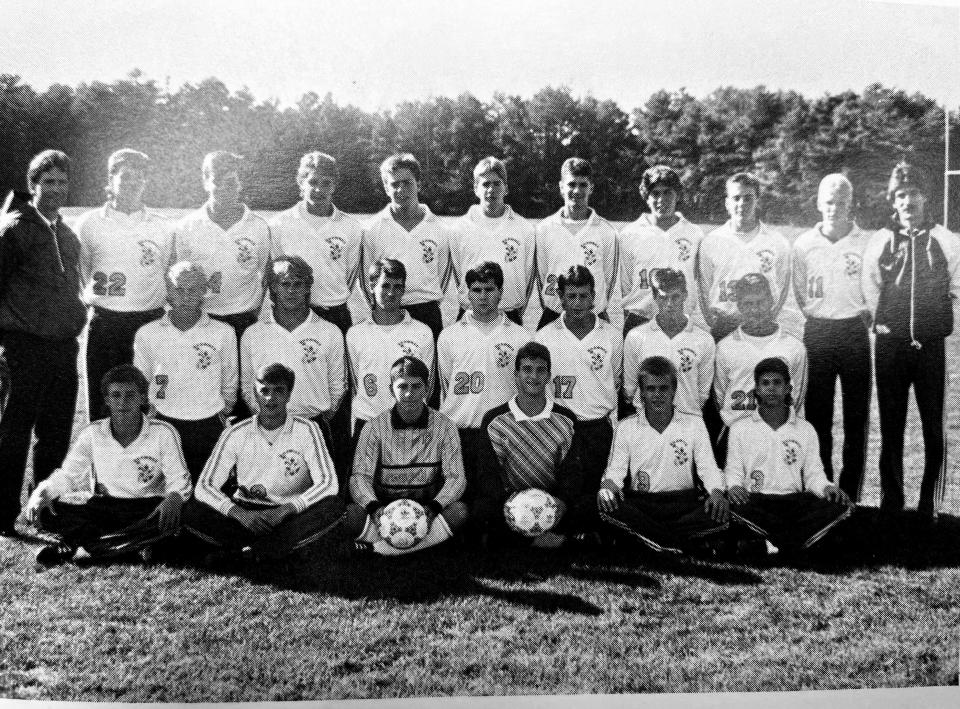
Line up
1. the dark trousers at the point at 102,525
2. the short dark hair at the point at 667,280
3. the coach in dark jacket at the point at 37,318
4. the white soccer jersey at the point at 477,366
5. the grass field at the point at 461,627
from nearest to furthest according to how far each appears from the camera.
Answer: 1. the grass field at the point at 461,627
2. the dark trousers at the point at 102,525
3. the coach in dark jacket at the point at 37,318
4. the white soccer jersey at the point at 477,366
5. the short dark hair at the point at 667,280

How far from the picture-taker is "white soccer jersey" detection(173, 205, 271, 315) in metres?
4.99

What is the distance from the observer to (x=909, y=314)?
17.3 ft

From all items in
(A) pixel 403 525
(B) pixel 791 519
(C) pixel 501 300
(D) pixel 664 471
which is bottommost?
(B) pixel 791 519

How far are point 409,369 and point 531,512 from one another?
92cm

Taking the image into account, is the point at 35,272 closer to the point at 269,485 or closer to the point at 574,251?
the point at 269,485

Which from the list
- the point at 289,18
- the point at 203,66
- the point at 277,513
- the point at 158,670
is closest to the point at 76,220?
the point at 203,66

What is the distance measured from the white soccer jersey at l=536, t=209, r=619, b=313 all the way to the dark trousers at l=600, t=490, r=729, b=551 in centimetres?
111

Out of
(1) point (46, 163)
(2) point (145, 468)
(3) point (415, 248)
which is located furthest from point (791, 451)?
(1) point (46, 163)

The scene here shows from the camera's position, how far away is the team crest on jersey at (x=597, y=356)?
203 inches

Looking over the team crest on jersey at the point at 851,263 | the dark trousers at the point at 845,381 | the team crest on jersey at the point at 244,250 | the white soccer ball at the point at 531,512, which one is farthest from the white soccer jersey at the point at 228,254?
the team crest on jersey at the point at 851,263

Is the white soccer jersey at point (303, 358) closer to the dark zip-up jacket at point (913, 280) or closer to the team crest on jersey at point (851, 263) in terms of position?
the team crest on jersey at point (851, 263)

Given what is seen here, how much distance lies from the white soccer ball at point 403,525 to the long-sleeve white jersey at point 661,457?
1.01 metres

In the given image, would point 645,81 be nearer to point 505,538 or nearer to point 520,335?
point 520,335

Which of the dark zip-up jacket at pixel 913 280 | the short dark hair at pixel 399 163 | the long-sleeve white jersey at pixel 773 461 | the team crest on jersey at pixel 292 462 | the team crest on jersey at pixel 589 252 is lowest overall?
the long-sleeve white jersey at pixel 773 461
